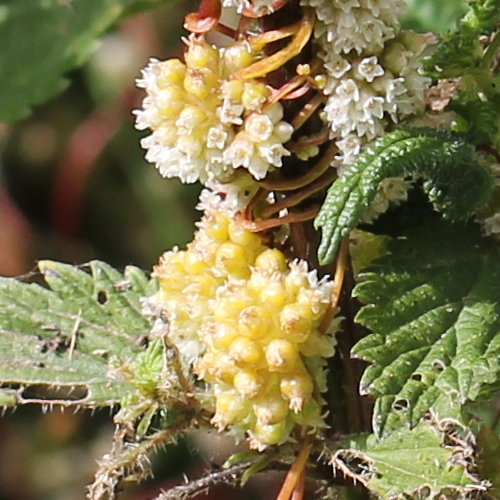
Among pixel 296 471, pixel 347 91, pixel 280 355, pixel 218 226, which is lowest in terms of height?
pixel 296 471

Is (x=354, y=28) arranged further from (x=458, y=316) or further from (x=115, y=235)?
(x=115, y=235)

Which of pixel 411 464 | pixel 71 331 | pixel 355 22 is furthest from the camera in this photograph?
pixel 71 331

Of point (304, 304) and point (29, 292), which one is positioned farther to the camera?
point (29, 292)

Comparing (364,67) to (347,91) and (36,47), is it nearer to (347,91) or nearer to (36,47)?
(347,91)

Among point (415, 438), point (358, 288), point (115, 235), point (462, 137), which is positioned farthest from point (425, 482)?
point (115, 235)

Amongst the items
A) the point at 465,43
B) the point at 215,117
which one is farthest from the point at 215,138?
the point at 465,43

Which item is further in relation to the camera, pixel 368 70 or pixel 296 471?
pixel 296 471
